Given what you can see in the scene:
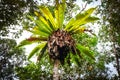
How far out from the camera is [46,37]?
45.1ft

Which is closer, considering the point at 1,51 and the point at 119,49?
the point at 119,49

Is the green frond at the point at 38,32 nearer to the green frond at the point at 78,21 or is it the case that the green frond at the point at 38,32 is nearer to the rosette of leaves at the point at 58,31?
the rosette of leaves at the point at 58,31

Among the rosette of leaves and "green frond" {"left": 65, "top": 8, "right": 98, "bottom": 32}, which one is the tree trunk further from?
"green frond" {"left": 65, "top": 8, "right": 98, "bottom": 32}

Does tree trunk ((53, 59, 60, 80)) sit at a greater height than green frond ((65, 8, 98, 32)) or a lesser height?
lesser

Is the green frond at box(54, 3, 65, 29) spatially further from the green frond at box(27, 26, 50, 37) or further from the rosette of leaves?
the green frond at box(27, 26, 50, 37)

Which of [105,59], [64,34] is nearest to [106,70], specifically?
[105,59]

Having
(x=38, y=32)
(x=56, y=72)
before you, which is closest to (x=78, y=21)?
(x=38, y=32)

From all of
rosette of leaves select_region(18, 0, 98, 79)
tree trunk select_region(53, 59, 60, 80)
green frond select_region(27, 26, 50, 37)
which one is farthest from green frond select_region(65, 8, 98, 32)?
tree trunk select_region(53, 59, 60, 80)

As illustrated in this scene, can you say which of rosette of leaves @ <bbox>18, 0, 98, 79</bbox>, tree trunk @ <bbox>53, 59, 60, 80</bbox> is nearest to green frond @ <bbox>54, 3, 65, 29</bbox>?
rosette of leaves @ <bbox>18, 0, 98, 79</bbox>

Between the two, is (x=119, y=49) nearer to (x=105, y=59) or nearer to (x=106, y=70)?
(x=105, y=59)

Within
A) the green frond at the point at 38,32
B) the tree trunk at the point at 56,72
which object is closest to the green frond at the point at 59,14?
the green frond at the point at 38,32

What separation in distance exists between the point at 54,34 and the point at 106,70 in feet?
43.0

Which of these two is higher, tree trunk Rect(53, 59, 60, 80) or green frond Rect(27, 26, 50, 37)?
green frond Rect(27, 26, 50, 37)

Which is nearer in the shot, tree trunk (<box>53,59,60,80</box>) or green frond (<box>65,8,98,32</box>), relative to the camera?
tree trunk (<box>53,59,60,80</box>)
